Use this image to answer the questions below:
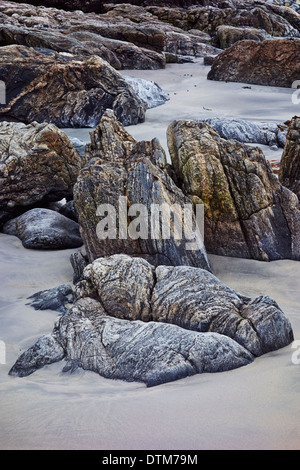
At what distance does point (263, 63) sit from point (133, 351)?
43.6ft

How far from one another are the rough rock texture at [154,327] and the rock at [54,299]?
1.61ft

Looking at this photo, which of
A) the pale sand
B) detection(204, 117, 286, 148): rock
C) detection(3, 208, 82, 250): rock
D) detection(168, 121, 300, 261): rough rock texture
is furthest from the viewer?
detection(204, 117, 286, 148): rock

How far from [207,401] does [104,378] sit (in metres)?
0.74

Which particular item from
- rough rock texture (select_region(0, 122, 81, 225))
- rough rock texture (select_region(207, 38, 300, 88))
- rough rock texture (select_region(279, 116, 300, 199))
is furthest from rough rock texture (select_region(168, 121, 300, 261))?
rough rock texture (select_region(207, 38, 300, 88))

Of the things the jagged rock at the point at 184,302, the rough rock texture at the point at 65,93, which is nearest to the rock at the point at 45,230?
the jagged rock at the point at 184,302

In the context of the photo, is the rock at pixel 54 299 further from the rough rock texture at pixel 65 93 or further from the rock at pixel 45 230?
the rough rock texture at pixel 65 93

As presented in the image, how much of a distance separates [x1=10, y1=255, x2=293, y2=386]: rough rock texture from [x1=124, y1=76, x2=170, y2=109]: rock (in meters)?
9.40

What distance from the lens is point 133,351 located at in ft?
11.9

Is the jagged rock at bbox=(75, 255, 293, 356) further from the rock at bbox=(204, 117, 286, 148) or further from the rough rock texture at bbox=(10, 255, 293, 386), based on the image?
the rock at bbox=(204, 117, 286, 148)

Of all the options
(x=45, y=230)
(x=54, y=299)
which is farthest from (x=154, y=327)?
(x=45, y=230)

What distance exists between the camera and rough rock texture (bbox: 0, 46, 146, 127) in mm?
11812
